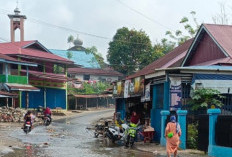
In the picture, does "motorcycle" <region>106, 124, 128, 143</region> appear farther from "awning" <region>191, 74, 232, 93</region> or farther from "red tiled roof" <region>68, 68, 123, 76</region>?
"red tiled roof" <region>68, 68, 123, 76</region>

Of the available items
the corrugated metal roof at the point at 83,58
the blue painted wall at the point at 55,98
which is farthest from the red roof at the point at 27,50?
the corrugated metal roof at the point at 83,58

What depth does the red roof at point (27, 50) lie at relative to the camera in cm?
4143

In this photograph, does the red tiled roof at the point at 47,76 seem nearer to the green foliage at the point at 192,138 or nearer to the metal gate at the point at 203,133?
the green foliage at the point at 192,138

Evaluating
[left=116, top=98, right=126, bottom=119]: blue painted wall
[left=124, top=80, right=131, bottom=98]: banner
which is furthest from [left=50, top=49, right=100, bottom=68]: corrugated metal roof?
[left=124, top=80, right=131, bottom=98]: banner

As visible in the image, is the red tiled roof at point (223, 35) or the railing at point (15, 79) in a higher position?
the red tiled roof at point (223, 35)

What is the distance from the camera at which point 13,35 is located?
159 feet

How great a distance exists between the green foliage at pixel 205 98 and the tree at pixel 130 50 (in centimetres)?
3719

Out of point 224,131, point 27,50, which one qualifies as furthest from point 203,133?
point 27,50

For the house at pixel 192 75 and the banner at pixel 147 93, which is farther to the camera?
the banner at pixel 147 93

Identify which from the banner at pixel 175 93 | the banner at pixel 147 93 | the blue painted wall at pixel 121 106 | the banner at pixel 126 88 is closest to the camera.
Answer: the banner at pixel 175 93

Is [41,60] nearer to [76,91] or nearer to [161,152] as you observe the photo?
[76,91]

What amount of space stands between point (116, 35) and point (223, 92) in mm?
41154

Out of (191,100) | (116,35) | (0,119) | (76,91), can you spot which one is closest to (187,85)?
(191,100)

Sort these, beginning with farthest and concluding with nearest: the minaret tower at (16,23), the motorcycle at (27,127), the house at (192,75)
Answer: the minaret tower at (16,23) < the motorcycle at (27,127) < the house at (192,75)
